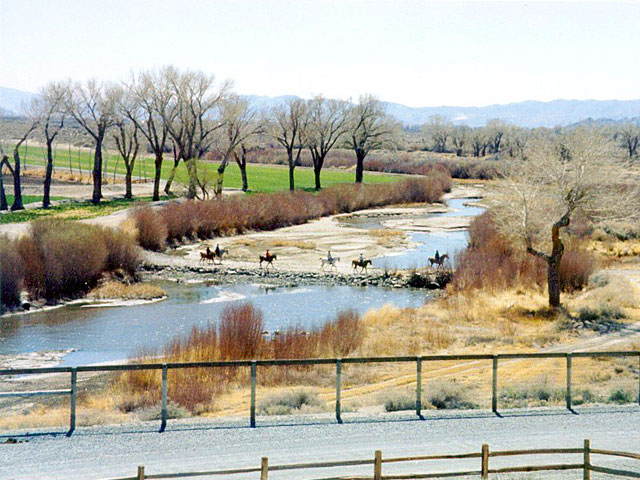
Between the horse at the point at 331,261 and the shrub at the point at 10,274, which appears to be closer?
the shrub at the point at 10,274

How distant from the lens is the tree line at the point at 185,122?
74812mm

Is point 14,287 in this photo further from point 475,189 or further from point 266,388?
point 475,189

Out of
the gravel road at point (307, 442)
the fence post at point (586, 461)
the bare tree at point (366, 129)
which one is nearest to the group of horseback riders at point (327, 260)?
the gravel road at point (307, 442)

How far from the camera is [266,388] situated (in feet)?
70.6

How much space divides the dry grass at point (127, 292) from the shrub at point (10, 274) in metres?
4.00

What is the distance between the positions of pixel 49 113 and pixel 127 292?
36.2 meters

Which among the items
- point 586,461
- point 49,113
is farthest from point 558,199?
point 49,113

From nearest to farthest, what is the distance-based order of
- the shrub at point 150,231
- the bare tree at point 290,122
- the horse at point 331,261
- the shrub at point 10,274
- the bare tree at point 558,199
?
1. the bare tree at point 558,199
2. the shrub at point 10,274
3. the horse at point 331,261
4. the shrub at point 150,231
5. the bare tree at point 290,122

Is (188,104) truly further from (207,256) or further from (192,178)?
(207,256)

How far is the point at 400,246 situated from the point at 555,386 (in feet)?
135

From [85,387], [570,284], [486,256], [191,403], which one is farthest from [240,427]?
[486,256]

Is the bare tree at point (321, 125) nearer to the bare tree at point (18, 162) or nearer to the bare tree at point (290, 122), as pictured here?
the bare tree at point (290, 122)

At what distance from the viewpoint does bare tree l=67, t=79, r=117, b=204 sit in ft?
252

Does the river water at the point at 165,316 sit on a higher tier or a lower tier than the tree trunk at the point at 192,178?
lower
